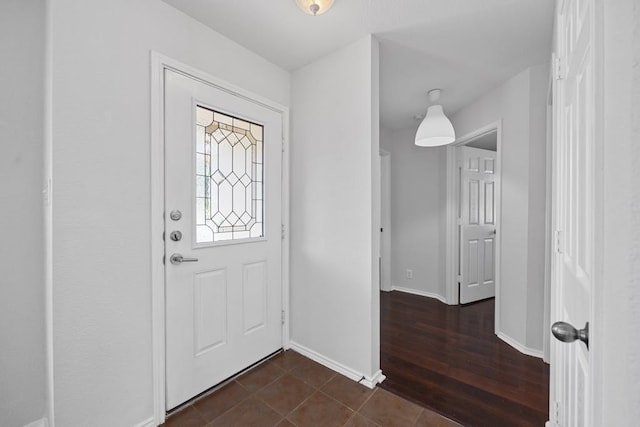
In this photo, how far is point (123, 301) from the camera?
52.1 inches

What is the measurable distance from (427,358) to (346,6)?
252 centimetres

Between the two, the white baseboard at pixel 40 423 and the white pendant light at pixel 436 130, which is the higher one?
the white pendant light at pixel 436 130

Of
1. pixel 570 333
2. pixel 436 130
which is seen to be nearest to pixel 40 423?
pixel 570 333

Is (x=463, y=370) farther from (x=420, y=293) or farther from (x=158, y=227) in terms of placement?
(x=158, y=227)

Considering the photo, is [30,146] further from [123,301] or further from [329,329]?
[329,329]

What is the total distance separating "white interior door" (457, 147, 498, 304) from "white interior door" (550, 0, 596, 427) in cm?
206

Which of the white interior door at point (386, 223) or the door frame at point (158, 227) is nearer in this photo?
the door frame at point (158, 227)

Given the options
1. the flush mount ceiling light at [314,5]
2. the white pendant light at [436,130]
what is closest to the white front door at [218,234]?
the flush mount ceiling light at [314,5]

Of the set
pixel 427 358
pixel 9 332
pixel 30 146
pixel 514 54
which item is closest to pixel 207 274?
pixel 9 332

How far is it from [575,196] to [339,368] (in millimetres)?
1709

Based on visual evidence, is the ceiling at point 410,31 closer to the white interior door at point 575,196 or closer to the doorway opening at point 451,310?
the white interior door at point 575,196

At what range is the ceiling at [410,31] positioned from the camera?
4.93ft

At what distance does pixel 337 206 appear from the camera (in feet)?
6.30

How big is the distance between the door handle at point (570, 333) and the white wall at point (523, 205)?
6.22ft
